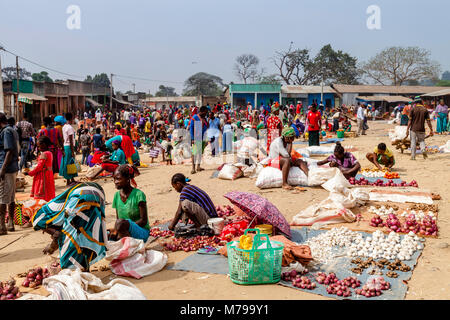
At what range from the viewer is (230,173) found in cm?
925

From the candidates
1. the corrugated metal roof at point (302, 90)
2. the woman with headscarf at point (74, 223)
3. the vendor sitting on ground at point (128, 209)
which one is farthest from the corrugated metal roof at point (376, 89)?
the woman with headscarf at point (74, 223)

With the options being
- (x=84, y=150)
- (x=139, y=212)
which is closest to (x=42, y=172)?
(x=139, y=212)

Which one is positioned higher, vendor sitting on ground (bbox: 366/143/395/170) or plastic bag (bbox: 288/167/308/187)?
vendor sitting on ground (bbox: 366/143/395/170)

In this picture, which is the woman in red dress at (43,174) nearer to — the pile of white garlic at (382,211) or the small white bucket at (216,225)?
the small white bucket at (216,225)

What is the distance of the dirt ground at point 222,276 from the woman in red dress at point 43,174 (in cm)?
62

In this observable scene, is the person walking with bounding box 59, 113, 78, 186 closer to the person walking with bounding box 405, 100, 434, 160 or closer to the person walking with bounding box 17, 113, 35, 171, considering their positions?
the person walking with bounding box 17, 113, 35, 171

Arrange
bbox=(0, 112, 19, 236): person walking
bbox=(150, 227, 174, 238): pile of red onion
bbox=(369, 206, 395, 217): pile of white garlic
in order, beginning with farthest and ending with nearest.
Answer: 1. bbox=(369, 206, 395, 217): pile of white garlic
2. bbox=(0, 112, 19, 236): person walking
3. bbox=(150, 227, 174, 238): pile of red onion

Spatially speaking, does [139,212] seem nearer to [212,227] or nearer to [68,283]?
[212,227]

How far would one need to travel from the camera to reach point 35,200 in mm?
6750

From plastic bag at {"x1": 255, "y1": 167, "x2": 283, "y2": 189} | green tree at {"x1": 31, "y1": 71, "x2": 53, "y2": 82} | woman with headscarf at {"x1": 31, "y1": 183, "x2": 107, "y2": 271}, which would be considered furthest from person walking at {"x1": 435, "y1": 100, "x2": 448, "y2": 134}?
green tree at {"x1": 31, "y1": 71, "x2": 53, "y2": 82}

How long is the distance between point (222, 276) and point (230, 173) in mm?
5077

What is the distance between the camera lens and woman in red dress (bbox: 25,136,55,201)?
6.53 meters

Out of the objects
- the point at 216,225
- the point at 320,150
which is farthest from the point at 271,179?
the point at 320,150

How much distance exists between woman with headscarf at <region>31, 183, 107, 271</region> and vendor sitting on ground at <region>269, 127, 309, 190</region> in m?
4.44
